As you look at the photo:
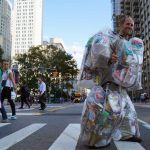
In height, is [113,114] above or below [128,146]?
above

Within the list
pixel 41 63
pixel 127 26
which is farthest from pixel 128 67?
pixel 41 63

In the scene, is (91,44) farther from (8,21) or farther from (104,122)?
(8,21)

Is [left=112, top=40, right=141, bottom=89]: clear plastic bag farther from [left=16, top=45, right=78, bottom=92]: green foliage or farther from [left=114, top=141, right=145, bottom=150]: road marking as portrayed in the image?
[left=16, top=45, right=78, bottom=92]: green foliage

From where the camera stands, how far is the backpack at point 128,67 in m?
5.59

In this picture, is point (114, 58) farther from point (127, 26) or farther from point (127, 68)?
point (127, 26)

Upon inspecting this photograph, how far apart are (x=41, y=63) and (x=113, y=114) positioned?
250ft

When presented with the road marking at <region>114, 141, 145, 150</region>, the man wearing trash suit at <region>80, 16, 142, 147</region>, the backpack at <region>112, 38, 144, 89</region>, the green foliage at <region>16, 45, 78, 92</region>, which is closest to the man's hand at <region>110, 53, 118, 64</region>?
the man wearing trash suit at <region>80, 16, 142, 147</region>

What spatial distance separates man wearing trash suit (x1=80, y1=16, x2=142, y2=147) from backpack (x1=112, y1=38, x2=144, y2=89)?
6 cm

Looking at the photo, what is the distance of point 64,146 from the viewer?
5.54 metres

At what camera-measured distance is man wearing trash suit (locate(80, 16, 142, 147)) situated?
5.33 meters

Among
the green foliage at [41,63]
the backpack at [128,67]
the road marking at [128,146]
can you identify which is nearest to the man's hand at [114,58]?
the backpack at [128,67]

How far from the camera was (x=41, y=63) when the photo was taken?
81.3m

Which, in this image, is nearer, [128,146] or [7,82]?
[128,146]

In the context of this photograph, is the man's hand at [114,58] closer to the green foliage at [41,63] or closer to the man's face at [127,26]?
the man's face at [127,26]
